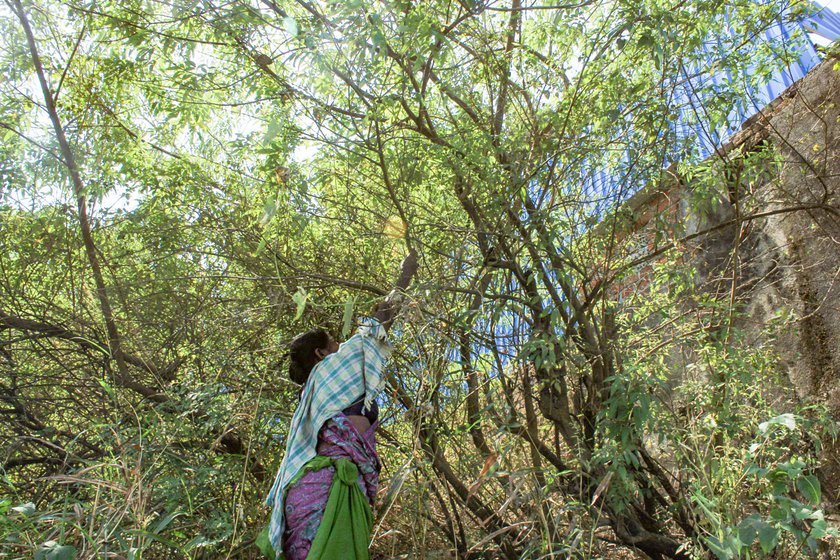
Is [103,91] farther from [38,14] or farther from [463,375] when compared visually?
[463,375]

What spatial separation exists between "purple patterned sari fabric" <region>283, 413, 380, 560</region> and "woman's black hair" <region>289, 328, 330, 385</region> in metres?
0.35

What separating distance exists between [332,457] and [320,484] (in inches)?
4.2

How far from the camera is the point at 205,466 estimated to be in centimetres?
322

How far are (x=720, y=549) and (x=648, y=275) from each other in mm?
1977

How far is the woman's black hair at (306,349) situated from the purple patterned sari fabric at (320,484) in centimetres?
35

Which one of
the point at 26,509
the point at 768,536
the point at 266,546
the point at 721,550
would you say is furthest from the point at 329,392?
the point at 768,536

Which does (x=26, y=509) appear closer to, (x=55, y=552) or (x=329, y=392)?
(x=55, y=552)

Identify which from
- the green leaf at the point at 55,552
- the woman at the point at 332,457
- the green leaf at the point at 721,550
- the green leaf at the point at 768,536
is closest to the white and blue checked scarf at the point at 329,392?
the woman at the point at 332,457

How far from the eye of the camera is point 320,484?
2502mm

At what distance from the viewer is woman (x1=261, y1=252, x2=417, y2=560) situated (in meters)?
2.40

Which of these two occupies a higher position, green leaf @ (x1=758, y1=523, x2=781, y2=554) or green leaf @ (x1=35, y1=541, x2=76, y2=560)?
green leaf @ (x1=35, y1=541, x2=76, y2=560)

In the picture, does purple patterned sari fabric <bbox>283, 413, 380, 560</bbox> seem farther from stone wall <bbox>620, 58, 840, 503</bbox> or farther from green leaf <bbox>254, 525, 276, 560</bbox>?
stone wall <bbox>620, 58, 840, 503</bbox>

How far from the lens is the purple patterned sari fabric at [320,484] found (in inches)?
97.0

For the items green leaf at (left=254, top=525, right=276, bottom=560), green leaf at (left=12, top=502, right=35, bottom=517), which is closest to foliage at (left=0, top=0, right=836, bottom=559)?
green leaf at (left=12, top=502, right=35, bottom=517)
